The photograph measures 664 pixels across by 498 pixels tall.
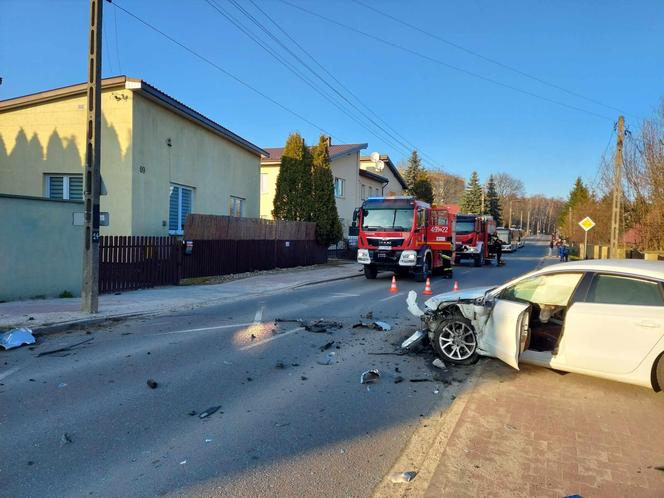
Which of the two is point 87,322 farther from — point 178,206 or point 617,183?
point 617,183

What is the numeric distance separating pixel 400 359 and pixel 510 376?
4.68 feet

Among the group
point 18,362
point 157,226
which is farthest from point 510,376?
point 157,226

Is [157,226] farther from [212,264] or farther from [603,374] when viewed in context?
[603,374]

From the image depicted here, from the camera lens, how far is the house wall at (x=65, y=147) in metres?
15.5

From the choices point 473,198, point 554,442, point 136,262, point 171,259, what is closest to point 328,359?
point 554,442

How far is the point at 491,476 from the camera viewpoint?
3496 mm

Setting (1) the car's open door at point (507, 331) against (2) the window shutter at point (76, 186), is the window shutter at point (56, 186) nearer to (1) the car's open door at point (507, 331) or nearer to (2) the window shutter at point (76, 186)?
(2) the window shutter at point (76, 186)

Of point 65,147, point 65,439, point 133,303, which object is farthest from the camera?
point 65,147

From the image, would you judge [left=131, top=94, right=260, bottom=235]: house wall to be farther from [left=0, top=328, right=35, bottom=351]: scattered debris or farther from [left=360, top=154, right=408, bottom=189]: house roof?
[left=360, top=154, right=408, bottom=189]: house roof

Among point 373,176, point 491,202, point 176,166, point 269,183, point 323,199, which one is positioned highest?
point 491,202

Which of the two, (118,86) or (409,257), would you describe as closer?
(118,86)

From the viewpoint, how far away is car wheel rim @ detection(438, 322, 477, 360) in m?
6.37

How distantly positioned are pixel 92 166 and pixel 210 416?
22.6 feet

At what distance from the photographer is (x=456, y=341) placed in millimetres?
6449
